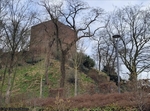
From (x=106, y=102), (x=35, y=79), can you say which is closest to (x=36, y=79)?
(x=35, y=79)

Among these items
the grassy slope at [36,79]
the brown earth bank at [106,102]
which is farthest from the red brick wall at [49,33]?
the brown earth bank at [106,102]

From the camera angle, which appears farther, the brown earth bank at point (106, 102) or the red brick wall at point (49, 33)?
the red brick wall at point (49, 33)

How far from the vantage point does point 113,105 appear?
10.8 meters

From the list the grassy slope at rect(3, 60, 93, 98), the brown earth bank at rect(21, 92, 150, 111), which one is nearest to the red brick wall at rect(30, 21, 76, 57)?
the grassy slope at rect(3, 60, 93, 98)

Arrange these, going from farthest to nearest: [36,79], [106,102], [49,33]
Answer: [36,79] < [49,33] < [106,102]

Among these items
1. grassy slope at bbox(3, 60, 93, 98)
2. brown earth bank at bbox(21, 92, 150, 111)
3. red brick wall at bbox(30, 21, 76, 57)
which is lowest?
brown earth bank at bbox(21, 92, 150, 111)

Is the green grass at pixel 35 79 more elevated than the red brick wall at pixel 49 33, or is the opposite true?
the red brick wall at pixel 49 33

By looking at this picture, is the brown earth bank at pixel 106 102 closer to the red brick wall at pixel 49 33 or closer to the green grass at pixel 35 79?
the green grass at pixel 35 79

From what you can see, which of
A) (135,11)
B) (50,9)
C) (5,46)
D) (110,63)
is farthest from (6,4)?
(110,63)

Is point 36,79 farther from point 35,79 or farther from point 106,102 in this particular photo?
point 106,102

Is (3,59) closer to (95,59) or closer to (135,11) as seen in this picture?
(135,11)

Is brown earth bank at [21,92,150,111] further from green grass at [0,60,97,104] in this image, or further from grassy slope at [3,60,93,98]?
grassy slope at [3,60,93,98]

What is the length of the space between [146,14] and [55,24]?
10.2 metres

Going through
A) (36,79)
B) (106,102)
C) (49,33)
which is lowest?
(106,102)
